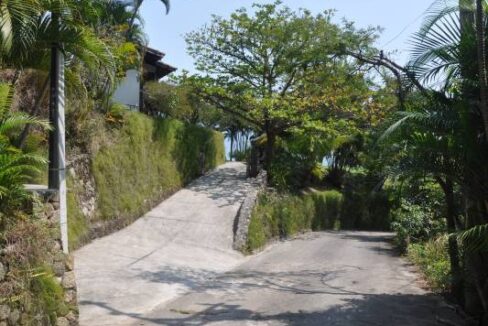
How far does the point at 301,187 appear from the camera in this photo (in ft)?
81.3

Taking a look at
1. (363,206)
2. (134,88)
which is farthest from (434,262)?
(363,206)

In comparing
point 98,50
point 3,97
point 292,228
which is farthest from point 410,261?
point 3,97

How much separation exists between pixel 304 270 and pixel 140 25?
15.7 metres

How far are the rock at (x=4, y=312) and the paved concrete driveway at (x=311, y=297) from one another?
246 centimetres

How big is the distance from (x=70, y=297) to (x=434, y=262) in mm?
9601

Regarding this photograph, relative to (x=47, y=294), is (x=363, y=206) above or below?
below

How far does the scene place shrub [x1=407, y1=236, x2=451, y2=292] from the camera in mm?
11023

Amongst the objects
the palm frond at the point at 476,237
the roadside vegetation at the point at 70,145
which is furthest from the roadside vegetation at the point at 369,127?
the roadside vegetation at the point at 70,145

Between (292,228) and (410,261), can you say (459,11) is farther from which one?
(292,228)

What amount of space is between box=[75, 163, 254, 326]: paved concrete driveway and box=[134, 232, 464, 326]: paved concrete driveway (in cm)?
52

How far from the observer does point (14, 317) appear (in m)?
6.18

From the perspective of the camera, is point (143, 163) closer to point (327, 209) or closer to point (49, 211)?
point (49, 211)

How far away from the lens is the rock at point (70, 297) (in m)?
7.39

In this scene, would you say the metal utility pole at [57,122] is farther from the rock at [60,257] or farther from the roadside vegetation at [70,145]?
the rock at [60,257]
